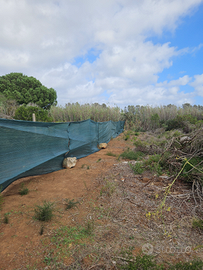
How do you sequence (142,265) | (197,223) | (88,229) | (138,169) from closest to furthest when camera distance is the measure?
(142,265), (88,229), (197,223), (138,169)

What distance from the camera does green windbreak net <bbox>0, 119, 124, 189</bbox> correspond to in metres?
3.32

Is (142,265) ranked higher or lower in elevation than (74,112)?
lower

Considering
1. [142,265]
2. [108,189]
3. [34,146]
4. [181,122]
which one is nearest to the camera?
[142,265]

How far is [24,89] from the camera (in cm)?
3003

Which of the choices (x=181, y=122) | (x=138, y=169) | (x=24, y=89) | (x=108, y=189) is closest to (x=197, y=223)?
(x=108, y=189)

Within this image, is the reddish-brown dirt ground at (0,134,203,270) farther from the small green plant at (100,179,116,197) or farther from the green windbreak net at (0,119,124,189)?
the green windbreak net at (0,119,124,189)

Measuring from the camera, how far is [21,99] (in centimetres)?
2930

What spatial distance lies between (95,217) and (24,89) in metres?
32.5

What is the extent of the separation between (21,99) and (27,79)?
463cm

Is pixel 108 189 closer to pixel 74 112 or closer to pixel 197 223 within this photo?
pixel 197 223

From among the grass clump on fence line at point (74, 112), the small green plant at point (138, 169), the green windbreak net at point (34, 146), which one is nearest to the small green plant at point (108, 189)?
the small green plant at point (138, 169)

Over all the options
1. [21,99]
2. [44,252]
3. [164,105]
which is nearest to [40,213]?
[44,252]

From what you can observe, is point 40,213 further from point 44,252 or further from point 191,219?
point 191,219

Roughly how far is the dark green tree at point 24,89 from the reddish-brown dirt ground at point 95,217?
29.0m
